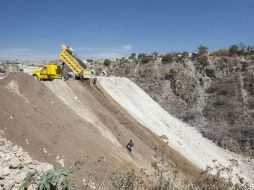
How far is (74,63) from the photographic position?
31109 millimetres

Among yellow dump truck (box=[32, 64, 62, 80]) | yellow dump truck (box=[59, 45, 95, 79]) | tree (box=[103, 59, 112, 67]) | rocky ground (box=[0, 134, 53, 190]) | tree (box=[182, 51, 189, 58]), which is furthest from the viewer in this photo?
tree (box=[103, 59, 112, 67])

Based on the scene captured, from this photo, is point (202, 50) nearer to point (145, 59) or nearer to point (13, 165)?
point (145, 59)

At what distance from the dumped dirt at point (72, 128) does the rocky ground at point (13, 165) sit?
1.82 ft

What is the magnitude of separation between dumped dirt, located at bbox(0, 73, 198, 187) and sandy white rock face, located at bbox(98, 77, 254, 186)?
373 centimetres

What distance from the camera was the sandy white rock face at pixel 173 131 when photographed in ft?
98.7

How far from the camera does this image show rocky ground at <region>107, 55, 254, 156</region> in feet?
126

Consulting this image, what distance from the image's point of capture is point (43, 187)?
28.6 feet

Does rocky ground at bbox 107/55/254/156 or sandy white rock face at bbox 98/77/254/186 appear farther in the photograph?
rocky ground at bbox 107/55/254/156

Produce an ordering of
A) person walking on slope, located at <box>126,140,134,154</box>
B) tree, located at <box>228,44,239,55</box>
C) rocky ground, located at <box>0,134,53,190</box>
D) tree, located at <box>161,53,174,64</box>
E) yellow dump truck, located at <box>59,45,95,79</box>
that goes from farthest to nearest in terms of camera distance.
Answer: tree, located at <box>228,44,239,55</box> → tree, located at <box>161,53,174,64</box> → yellow dump truck, located at <box>59,45,95,79</box> → person walking on slope, located at <box>126,140,134,154</box> → rocky ground, located at <box>0,134,53,190</box>

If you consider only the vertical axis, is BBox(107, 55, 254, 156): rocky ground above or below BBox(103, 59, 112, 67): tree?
below

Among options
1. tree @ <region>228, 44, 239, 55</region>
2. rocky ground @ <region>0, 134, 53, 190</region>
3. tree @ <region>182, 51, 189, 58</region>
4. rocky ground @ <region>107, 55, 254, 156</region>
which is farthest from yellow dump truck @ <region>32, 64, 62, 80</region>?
tree @ <region>228, 44, 239, 55</region>

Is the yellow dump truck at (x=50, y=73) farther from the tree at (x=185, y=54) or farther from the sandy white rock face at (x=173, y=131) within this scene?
the tree at (x=185, y=54)

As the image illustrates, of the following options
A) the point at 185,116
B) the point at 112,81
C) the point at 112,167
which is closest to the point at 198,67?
the point at 185,116

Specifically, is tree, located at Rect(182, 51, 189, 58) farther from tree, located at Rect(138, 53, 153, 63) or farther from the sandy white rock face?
the sandy white rock face
